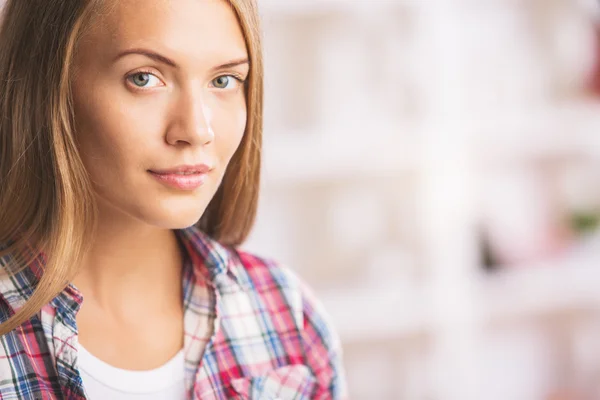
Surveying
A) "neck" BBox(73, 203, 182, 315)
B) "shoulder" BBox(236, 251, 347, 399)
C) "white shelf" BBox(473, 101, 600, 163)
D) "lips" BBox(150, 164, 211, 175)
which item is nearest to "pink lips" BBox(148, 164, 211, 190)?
"lips" BBox(150, 164, 211, 175)

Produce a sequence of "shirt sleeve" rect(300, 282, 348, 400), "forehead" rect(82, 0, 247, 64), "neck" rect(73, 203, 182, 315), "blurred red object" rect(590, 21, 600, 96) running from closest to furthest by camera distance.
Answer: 1. "forehead" rect(82, 0, 247, 64)
2. "neck" rect(73, 203, 182, 315)
3. "shirt sleeve" rect(300, 282, 348, 400)
4. "blurred red object" rect(590, 21, 600, 96)

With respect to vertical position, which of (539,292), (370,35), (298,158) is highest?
(370,35)

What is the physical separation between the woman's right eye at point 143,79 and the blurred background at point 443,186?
1.36 metres

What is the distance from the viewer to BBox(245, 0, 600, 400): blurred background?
84.0 inches

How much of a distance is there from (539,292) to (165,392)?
173cm

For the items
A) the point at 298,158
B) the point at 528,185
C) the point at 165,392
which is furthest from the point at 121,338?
the point at 528,185

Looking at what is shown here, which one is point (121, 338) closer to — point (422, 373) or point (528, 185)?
point (422, 373)

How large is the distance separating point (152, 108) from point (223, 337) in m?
0.29

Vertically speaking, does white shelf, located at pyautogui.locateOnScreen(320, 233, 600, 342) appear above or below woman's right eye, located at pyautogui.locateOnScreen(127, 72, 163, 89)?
below

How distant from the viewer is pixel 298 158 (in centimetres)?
209

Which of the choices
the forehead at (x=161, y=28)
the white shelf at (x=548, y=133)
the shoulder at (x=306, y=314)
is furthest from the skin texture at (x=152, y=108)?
the white shelf at (x=548, y=133)

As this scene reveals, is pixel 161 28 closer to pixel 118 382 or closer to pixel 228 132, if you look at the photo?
pixel 228 132

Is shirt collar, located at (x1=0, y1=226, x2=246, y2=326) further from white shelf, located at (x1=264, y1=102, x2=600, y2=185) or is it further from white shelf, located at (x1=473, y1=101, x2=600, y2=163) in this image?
white shelf, located at (x1=473, y1=101, x2=600, y2=163)

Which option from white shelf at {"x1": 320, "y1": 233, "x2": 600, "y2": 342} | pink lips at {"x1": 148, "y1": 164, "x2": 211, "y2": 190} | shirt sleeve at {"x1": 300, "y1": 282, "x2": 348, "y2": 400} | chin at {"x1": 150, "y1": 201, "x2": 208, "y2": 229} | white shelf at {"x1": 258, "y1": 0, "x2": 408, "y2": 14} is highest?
white shelf at {"x1": 258, "y1": 0, "x2": 408, "y2": 14}
